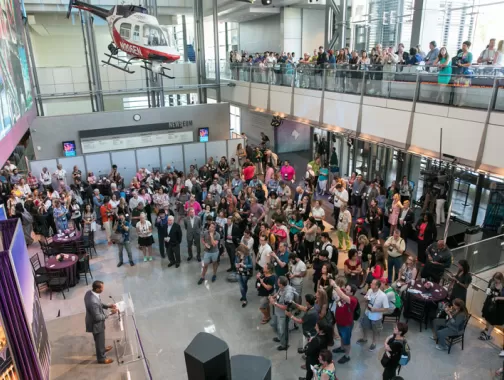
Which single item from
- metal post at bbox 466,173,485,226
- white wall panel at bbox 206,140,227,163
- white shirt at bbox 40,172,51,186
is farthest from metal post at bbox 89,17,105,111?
metal post at bbox 466,173,485,226

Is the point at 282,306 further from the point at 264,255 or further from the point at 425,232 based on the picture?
the point at 425,232

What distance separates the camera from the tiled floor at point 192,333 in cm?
688

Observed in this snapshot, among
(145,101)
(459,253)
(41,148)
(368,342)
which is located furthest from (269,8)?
(368,342)

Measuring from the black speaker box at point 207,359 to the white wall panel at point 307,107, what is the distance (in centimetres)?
1388

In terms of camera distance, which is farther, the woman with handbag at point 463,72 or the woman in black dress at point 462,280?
the woman with handbag at point 463,72

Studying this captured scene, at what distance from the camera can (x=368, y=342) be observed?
7.55m

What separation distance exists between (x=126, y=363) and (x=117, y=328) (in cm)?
79

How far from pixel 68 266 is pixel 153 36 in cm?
932

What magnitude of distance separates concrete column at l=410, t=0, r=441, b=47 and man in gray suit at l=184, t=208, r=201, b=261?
11570 mm

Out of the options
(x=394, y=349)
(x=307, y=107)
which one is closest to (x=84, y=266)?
(x=394, y=349)

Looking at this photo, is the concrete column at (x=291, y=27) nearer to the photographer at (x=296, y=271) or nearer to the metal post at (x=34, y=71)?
the metal post at (x=34, y=71)

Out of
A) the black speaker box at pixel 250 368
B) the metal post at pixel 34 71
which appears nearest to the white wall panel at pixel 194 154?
the metal post at pixel 34 71

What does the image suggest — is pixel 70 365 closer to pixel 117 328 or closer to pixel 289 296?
pixel 117 328

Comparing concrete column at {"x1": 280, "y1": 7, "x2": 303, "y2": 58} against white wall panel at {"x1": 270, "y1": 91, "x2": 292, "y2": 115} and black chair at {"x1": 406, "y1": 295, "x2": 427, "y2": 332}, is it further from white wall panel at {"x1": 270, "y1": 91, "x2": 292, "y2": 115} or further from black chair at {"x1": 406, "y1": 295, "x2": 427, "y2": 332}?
black chair at {"x1": 406, "y1": 295, "x2": 427, "y2": 332}
